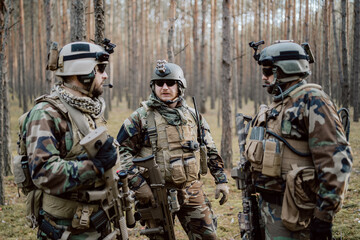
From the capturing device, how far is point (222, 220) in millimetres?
5258

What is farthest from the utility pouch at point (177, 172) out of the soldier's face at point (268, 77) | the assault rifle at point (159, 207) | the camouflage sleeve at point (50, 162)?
the soldier's face at point (268, 77)

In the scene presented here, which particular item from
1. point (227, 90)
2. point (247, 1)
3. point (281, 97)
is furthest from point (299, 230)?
point (247, 1)

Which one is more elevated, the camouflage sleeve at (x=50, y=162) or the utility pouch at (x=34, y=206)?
the camouflage sleeve at (x=50, y=162)

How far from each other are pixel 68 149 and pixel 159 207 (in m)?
1.22

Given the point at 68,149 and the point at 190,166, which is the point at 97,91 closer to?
the point at 68,149

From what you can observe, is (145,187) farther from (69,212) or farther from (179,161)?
(69,212)

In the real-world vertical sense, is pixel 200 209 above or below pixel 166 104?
below

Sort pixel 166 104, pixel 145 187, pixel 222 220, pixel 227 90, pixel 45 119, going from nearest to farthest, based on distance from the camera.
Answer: pixel 45 119, pixel 145 187, pixel 166 104, pixel 222 220, pixel 227 90

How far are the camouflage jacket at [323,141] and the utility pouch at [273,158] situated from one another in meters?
0.12

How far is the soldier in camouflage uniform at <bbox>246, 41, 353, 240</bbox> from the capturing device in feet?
6.93

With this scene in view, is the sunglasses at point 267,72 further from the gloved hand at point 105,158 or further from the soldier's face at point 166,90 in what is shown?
the gloved hand at point 105,158

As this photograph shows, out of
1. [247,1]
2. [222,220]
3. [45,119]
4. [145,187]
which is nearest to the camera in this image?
[45,119]

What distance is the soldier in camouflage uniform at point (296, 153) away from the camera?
83.2 inches

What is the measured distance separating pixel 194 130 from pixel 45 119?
1724mm
